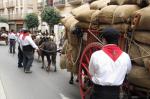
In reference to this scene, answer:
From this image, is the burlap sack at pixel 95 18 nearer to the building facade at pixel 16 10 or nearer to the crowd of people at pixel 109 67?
the crowd of people at pixel 109 67

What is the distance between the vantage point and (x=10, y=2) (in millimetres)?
76750

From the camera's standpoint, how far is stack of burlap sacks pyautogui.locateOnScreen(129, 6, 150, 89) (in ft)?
19.6

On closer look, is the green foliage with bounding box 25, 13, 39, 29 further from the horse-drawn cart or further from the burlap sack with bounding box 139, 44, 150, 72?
the burlap sack with bounding box 139, 44, 150, 72

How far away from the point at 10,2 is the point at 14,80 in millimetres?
65805

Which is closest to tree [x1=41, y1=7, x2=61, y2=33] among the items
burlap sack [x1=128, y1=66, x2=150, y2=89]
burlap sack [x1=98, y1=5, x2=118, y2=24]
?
burlap sack [x1=98, y1=5, x2=118, y2=24]

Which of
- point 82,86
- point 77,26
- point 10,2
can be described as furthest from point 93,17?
point 10,2

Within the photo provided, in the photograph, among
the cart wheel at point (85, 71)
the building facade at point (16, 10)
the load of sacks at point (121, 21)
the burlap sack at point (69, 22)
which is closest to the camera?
the load of sacks at point (121, 21)

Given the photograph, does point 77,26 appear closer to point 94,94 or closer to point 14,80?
point 94,94

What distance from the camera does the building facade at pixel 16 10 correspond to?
67688 millimetres

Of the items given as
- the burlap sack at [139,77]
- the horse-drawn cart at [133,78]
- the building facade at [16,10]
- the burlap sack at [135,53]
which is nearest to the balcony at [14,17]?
the building facade at [16,10]

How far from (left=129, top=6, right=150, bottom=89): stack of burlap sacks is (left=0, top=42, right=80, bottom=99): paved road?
3445mm

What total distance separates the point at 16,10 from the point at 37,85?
209 ft

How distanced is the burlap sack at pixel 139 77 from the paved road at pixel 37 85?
340 cm

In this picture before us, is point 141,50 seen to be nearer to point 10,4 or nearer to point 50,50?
point 50,50
